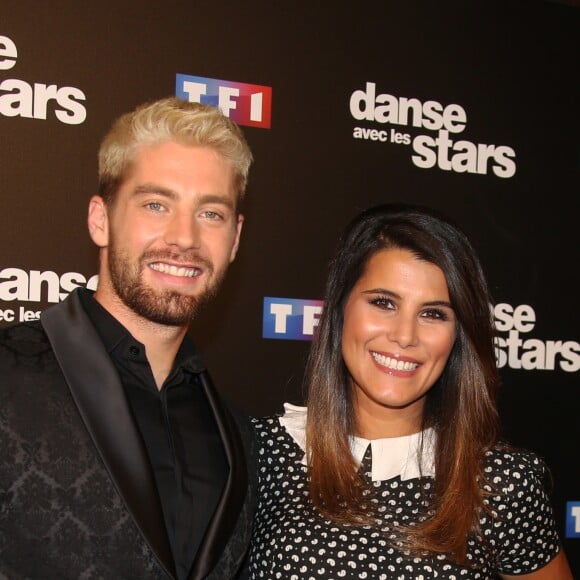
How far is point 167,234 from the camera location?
2.06m

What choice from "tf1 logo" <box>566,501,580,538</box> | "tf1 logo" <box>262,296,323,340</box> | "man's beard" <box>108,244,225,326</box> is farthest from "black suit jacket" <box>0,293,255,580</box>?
"tf1 logo" <box>566,501,580,538</box>

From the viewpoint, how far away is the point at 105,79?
3.07 meters

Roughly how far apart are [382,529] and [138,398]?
0.72 m

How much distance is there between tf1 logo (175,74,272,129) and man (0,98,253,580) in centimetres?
100

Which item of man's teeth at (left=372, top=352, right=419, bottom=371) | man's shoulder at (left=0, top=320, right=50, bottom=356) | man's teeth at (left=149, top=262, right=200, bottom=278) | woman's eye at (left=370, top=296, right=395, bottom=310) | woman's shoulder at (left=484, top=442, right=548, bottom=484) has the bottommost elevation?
woman's shoulder at (left=484, top=442, right=548, bottom=484)

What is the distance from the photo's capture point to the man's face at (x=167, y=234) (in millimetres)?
2057

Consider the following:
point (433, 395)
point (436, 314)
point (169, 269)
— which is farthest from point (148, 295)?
point (433, 395)

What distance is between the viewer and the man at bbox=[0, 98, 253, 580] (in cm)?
179

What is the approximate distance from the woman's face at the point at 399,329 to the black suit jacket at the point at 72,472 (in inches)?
24.3

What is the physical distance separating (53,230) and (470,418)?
1.58 m

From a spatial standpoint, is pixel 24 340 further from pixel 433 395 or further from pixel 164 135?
pixel 433 395

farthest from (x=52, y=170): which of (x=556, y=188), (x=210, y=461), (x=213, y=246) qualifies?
(x=556, y=188)

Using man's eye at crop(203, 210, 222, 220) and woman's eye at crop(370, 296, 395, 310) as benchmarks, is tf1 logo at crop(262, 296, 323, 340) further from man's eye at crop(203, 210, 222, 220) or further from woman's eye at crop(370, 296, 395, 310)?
man's eye at crop(203, 210, 222, 220)

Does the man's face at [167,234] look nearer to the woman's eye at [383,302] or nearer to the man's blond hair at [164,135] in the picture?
the man's blond hair at [164,135]
